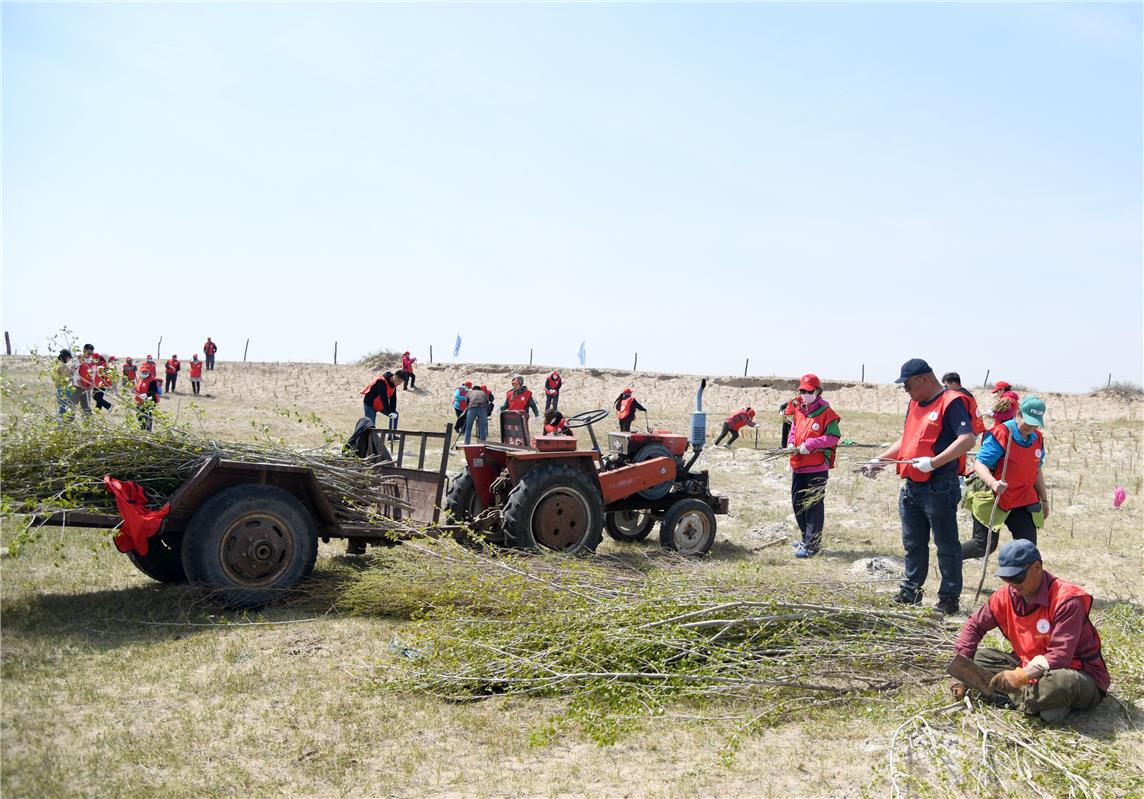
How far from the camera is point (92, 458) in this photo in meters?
5.48

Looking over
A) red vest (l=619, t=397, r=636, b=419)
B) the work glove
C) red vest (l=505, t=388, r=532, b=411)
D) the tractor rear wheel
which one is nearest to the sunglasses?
the work glove

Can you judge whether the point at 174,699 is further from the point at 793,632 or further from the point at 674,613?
the point at 793,632

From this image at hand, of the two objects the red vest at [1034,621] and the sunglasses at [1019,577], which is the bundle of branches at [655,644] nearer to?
the red vest at [1034,621]

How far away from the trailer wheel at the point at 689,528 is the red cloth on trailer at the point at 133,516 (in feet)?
14.7

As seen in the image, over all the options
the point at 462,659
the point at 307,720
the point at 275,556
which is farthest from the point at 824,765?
the point at 275,556

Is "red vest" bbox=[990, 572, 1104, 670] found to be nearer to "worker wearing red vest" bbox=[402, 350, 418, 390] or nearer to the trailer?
the trailer

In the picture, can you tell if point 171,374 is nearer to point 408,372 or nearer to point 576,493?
point 408,372

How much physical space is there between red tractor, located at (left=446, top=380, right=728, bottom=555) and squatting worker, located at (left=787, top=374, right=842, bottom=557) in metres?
0.80

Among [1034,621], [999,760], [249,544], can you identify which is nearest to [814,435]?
[1034,621]

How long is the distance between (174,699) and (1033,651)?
13.0 feet

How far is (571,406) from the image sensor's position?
105 ft

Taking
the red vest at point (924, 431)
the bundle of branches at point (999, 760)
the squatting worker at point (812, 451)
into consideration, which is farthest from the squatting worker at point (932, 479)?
the squatting worker at point (812, 451)

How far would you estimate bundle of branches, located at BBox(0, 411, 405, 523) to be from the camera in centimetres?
527

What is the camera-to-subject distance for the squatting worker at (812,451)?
8453mm
